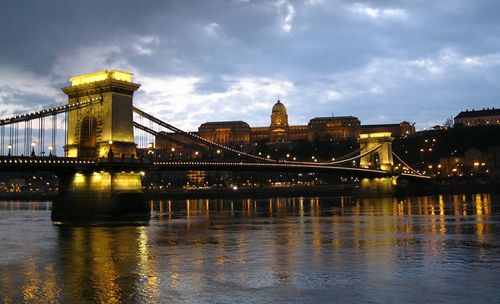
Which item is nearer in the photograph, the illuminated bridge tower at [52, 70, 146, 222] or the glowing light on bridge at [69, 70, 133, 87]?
the illuminated bridge tower at [52, 70, 146, 222]

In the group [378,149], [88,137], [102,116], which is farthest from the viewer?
[378,149]

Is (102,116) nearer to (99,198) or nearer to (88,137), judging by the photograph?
(88,137)

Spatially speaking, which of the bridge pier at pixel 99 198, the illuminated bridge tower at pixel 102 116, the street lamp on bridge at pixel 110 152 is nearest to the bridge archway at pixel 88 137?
the illuminated bridge tower at pixel 102 116

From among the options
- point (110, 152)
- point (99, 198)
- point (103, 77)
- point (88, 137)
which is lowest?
point (99, 198)

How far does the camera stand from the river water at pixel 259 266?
1631cm

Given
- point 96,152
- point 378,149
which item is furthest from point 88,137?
point 378,149

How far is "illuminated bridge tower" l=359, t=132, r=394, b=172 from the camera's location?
114 meters

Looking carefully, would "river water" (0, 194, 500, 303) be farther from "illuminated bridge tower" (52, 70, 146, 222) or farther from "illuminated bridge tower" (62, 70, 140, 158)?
"illuminated bridge tower" (62, 70, 140, 158)

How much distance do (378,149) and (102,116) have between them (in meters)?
74.5

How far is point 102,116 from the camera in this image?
51000 millimetres

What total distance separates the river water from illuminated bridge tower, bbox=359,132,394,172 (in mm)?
78240

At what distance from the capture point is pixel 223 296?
16094mm

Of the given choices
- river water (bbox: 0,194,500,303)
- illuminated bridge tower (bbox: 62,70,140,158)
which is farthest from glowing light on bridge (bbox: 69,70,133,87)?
river water (bbox: 0,194,500,303)

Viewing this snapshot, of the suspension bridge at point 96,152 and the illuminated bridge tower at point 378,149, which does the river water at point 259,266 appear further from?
the illuminated bridge tower at point 378,149
